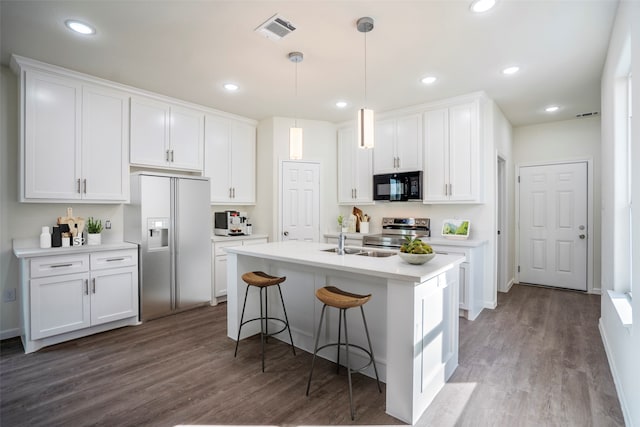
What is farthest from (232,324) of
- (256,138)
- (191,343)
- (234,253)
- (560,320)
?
(560,320)

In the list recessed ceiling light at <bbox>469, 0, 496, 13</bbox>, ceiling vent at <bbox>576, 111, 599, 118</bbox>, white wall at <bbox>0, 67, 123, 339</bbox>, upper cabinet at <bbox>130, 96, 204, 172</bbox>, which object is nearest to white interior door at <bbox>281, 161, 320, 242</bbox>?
upper cabinet at <bbox>130, 96, 204, 172</bbox>

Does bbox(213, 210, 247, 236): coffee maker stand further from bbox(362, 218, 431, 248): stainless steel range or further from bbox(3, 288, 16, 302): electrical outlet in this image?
bbox(3, 288, 16, 302): electrical outlet

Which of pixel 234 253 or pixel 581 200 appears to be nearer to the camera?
pixel 234 253

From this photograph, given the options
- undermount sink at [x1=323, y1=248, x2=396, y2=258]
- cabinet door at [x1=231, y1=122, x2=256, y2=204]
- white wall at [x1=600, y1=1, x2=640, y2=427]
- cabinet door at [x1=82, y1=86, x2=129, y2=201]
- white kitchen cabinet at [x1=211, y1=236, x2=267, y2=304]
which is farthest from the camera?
cabinet door at [x1=231, y1=122, x2=256, y2=204]

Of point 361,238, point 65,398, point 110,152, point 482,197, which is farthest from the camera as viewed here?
point 361,238

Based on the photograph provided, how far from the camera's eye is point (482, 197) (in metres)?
4.04

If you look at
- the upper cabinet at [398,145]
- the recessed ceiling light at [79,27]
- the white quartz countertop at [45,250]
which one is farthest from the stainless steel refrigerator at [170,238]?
the upper cabinet at [398,145]

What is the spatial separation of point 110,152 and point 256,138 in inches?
83.3

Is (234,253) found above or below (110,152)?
below

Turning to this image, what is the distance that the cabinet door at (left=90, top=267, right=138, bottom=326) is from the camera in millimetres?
3244

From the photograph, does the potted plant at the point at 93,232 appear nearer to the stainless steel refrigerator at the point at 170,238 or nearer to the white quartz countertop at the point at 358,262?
the stainless steel refrigerator at the point at 170,238

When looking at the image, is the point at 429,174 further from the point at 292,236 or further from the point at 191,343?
the point at 191,343

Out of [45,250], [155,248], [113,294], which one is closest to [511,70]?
[155,248]

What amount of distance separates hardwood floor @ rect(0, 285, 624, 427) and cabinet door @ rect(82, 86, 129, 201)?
1.56m
